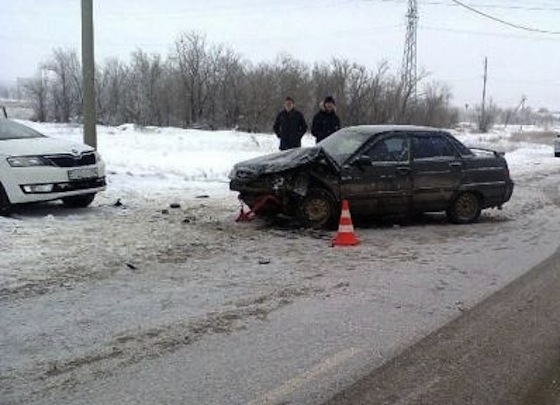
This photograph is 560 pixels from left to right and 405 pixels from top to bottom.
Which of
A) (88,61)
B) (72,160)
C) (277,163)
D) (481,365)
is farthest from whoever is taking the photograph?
(88,61)

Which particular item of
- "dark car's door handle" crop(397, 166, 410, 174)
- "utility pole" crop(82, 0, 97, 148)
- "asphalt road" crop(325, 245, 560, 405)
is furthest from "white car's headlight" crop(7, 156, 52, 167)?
"asphalt road" crop(325, 245, 560, 405)

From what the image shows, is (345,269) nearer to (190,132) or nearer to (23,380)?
(23,380)

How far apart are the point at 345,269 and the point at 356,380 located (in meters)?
3.40

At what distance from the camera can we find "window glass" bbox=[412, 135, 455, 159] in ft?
36.8

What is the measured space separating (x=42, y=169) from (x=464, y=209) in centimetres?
665

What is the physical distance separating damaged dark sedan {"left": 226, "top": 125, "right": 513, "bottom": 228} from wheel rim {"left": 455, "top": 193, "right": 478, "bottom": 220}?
2 centimetres

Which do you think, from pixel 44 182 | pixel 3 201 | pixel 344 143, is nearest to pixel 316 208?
pixel 344 143

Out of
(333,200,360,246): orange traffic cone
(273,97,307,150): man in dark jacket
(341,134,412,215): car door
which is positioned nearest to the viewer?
(333,200,360,246): orange traffic cone

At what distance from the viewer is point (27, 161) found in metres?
10.4

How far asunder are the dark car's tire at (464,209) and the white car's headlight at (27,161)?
20.8 feet

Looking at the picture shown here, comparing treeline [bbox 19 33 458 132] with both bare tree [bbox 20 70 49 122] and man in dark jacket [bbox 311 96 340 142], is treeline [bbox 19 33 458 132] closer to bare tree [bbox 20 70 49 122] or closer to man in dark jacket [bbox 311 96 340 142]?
bare tree [bbox 20 70 49 122]

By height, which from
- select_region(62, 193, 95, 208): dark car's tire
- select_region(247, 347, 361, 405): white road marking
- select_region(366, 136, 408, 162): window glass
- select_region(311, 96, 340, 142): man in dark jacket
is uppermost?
select_region(311, 96, 340, 142): man in dark jacket

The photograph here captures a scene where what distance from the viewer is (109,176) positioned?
605 inches

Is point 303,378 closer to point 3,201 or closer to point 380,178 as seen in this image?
point 380,178
